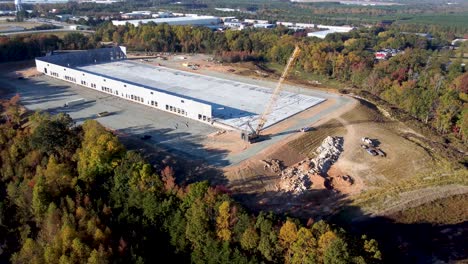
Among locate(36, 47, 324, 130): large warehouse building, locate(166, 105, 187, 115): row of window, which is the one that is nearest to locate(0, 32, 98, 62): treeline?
locate(36, 47, 324, 130): large warehouse building

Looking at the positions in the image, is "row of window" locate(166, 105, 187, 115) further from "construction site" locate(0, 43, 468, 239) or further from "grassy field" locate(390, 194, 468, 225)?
"grassy field" locate(390, 194, 468, 225)

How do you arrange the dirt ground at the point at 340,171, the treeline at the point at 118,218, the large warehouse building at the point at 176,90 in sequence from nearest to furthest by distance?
1. the treeline at the point at 118,218
2. the dirt ground at the point at 340,171
3. the large warehouse building at the point at 176,90

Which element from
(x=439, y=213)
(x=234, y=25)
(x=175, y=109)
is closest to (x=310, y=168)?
(x=439, y=213)

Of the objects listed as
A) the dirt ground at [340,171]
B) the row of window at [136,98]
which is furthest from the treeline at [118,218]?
the row of window at [136,98]

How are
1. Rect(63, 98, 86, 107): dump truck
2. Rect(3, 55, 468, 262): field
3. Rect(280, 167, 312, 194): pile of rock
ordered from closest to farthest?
Rect(3, 55, 468, 262): field
Rect(280, 167, 312, 194): pile of rock
Rect(63, 98, 86, 107): dump truck

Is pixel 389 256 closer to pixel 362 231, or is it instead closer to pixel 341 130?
pixel 362 231

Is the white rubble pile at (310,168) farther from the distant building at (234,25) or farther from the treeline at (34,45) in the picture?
the distant building at (234,25)
